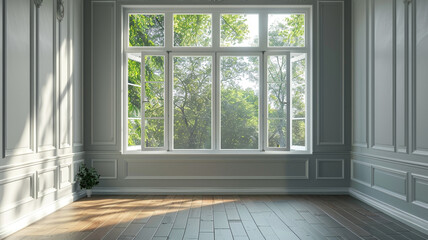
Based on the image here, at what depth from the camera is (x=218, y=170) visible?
6035 millimetres

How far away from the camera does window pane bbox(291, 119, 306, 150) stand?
Result: 621 centimetres

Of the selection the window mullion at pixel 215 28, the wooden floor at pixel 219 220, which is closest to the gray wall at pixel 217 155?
the wooden floor at pixel 219 220

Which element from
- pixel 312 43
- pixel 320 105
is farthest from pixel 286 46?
pixel 320 105

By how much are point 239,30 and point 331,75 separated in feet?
5.20

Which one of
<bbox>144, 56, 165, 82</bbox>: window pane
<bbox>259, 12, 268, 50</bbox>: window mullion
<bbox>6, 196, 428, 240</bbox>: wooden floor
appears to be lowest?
<bbox>6, 196, 428, 240</bbox>: wooden floor

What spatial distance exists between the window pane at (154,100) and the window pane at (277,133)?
1.72 meters

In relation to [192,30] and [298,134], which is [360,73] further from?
[192,30]

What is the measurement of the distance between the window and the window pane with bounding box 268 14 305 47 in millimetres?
15

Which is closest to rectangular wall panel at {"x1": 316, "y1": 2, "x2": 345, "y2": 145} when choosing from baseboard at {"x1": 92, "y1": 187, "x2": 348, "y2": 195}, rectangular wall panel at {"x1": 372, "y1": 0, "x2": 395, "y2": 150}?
baseboard at {"x1": 92, "y1": 187, "x2": 348, "y2": 195}

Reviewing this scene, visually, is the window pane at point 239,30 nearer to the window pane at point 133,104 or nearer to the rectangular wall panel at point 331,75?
the rectangular wall panel at point 331,75

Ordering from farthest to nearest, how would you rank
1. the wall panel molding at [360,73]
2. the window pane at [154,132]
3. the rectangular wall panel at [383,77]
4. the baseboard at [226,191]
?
the window pane at [154,132] < the baseboard at [226,191] < the wall panel molding at [360,73] < the rectangular wall panel at [383,77]

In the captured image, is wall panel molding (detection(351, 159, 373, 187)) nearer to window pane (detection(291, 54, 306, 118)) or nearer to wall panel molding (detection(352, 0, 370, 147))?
wall panel molding (detection(352, 0, 370, 147))

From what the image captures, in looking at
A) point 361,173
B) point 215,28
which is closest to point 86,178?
point 215,28

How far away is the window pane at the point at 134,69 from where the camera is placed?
20.5 ft
